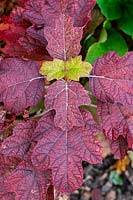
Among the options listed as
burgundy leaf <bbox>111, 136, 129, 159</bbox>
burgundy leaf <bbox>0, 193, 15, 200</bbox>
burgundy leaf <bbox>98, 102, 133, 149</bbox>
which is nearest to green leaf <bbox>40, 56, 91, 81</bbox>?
burgundy leaf <bbox>98, 102, 133, 149</bbox>

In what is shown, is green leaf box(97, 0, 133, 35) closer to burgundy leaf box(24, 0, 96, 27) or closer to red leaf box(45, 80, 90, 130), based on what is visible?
burgundy leaf box(24, 0, 96, 27)

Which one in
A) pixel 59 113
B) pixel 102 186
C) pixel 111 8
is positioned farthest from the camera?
pixel 102 186

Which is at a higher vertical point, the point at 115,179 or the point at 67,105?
the point at 67,105

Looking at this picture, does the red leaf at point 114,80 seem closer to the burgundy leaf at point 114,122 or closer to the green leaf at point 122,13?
the burgundy leaf at point 114,122

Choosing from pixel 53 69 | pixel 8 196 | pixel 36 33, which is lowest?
pixel 8 196

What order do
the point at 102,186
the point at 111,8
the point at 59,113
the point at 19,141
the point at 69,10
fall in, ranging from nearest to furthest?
the point at 59,113
the point at 19,141
the point at 69,10
the point at 111,8
the point at 102,186

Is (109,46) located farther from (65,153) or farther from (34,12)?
(65,153)

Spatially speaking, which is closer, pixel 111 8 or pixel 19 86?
pixel 19 86

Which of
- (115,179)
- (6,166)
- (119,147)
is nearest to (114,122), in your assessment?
(119,147)

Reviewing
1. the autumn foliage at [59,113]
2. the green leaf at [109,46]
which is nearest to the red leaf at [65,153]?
the autumn foliage at [59,113]
